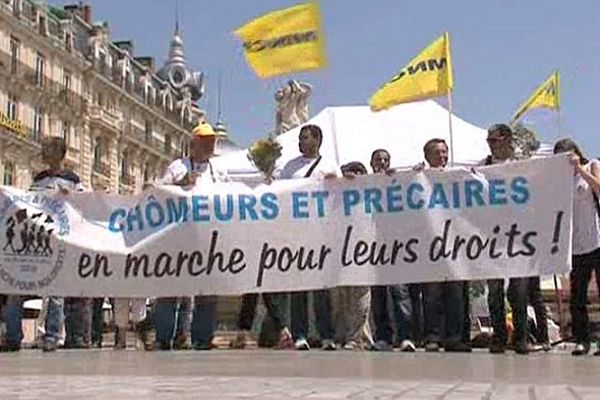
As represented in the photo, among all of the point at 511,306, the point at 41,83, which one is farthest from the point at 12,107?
the point at 511,306

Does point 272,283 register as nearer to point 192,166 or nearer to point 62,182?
point 192,166

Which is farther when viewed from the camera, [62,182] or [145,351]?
[62,182]

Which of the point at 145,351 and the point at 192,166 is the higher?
the point at 192,166

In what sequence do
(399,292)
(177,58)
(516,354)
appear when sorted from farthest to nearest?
(177,58), (399,292), (516,354)

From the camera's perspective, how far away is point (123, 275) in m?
9.97

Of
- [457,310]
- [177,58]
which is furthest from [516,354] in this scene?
[177,58]

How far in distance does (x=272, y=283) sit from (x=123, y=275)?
139 centimetres

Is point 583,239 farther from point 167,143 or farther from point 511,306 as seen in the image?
point 167,143

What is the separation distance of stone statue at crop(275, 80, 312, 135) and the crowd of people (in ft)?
64.0

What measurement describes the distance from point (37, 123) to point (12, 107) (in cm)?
381

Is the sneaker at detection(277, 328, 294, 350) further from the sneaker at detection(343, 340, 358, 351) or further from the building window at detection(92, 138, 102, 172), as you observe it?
the building window at detection(92, 138, 102, 172)

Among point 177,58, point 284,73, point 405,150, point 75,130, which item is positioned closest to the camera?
point 284,73

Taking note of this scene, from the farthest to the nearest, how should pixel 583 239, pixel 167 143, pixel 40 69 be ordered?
pixel 167 143, pixel 40 69, pixel 583 239

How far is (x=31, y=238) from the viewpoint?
33.2 ft
